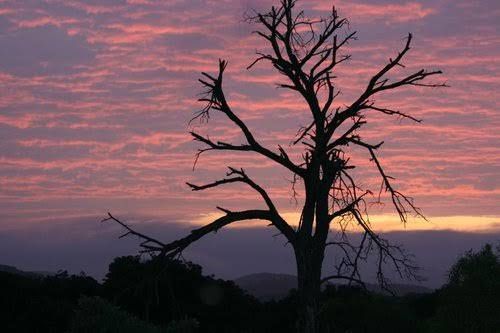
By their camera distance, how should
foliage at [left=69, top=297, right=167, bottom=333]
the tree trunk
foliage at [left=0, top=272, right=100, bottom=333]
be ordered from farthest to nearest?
foliage at [left=0, top=272, right=100, bottom=333] < the tree trunk < foliage at [left=69, top=297, right=167, bottom=333]

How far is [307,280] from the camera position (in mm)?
21188

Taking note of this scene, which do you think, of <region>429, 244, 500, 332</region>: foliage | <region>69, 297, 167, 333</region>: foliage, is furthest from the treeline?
<region>69, 297, 167, 333</region>: foliage

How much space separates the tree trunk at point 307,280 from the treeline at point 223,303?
0.53 metres

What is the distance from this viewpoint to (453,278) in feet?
116

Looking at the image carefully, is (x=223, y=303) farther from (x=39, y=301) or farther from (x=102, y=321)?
(x=102, y=321)

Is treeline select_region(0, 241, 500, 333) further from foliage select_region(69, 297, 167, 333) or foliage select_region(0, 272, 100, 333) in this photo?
foliage select_region(69, 297, 167, 333)

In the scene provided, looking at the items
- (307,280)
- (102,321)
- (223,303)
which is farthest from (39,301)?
(102,321)

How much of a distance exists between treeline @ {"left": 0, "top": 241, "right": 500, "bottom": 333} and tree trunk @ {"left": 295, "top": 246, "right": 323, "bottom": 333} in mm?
532

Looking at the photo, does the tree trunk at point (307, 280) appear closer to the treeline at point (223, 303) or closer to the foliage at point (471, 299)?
the treeline at point (223, 303)

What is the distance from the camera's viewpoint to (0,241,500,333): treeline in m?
31.6

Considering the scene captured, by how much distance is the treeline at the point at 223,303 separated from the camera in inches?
1244

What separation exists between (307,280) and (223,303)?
75.5ft

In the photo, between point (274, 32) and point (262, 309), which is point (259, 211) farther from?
point (262, 309)

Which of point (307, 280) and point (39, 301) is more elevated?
point (307, 280)
